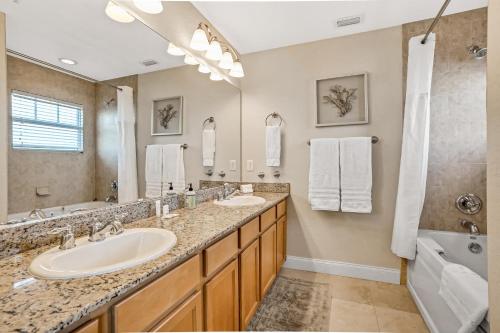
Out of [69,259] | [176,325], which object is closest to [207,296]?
[176,325]

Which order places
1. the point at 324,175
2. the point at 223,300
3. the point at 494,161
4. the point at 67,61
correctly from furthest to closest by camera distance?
the point at 324,175, the point at 223,300, the point at 67,61, the point at 494,161

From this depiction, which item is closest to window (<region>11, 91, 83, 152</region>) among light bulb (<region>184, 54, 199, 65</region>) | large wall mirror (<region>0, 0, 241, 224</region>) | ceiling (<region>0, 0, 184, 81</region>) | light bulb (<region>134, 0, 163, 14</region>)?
large wall mirror (<region>0, 0, 241, 224</region>)

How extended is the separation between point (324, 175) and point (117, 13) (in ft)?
6.56

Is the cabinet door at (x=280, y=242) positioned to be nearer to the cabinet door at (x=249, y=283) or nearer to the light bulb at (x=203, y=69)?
the cabinet door at (x=249, y=283)

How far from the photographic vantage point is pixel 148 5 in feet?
4.49

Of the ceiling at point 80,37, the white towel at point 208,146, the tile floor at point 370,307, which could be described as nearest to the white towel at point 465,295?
the tile floor at point 370,307

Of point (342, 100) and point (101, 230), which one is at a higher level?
point (342, 100)

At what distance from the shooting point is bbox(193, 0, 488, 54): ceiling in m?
1.87

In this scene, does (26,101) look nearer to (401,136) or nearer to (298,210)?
(298,210)

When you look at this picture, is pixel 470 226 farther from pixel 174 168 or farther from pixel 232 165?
pixel 174 168

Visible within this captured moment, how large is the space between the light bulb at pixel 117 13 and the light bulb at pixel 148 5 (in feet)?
0.27

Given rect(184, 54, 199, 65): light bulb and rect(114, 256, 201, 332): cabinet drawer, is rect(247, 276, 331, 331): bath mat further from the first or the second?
rect(184, 54, 199, 65): light bulb

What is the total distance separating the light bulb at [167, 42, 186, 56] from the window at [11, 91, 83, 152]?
0.81 metres

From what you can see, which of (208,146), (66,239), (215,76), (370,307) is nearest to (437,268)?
(370,307)
